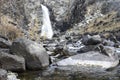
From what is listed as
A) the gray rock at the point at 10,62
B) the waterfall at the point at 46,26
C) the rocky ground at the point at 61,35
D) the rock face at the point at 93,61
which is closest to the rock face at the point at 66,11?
the rocky ground at the point at 61,35

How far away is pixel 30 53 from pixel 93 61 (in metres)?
5.19

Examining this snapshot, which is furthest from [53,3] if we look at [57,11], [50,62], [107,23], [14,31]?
[50,62]

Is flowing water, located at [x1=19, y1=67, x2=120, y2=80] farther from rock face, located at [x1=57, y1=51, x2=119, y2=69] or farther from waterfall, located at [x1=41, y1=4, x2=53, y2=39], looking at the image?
waterfall, located at [x1=41, y1=4, x2=53, y2=39]

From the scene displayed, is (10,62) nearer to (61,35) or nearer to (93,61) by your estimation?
(93,61)

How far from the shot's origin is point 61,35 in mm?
76188

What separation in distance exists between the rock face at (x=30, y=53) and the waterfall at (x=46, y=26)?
177 ft

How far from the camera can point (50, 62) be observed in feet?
75.5

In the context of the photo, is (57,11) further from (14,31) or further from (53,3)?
(14,31)

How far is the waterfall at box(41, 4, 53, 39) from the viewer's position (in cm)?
7669

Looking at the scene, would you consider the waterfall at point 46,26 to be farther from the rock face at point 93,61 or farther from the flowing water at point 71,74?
the flowing water at point 71,74

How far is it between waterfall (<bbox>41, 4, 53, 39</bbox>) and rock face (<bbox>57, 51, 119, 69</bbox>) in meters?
51.6

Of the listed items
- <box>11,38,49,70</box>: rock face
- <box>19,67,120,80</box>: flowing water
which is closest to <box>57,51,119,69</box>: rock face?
<box>19,67,120,80</box>: flowing water

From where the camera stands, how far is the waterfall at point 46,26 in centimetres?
7669

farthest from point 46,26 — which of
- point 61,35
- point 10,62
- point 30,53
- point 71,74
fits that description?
point 71,74
